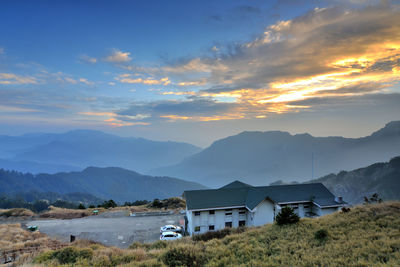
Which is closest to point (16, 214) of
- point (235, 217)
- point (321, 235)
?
point (235, 217)

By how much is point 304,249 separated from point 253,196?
51.2 ft

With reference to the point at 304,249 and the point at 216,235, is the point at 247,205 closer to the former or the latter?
the point at 216,235

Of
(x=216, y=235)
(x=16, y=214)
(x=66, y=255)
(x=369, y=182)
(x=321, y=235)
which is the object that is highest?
(x=321, y=235)

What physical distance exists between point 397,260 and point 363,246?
73.1 inches

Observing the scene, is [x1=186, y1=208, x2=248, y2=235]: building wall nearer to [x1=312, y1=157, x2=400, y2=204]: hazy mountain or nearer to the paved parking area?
the paved parking area

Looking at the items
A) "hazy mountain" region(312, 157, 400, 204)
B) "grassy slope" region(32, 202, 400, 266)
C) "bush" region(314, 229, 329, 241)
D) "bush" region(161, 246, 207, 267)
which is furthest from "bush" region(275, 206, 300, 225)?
"hazy mountain" region(312, 157, 400, 204)

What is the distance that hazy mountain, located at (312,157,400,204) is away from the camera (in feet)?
364

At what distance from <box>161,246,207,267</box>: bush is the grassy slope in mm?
51

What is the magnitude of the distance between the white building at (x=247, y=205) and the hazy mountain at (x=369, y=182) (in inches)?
4035

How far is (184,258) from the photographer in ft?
37.3

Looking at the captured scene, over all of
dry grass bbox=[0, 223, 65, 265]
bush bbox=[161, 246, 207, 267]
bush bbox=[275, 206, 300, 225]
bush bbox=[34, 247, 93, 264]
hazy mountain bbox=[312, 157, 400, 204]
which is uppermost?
bush bbox=[275, 206, 300, 225]

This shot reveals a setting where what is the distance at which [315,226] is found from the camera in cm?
1562

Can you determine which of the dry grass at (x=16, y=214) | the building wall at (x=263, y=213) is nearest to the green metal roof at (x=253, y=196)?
the building wall at (x=263, y=213)

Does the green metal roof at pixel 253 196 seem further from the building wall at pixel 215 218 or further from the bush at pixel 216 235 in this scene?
the bush at pixel 216 235
